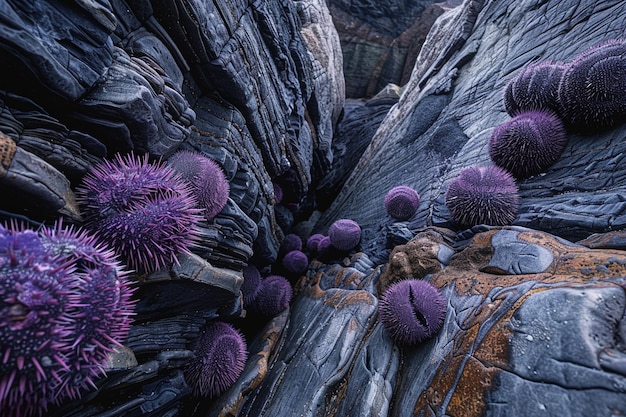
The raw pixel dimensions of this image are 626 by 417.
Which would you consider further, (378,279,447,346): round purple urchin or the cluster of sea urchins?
(378,279,447,346): round purple urchin

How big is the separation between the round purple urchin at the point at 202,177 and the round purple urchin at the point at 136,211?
549 millimetres

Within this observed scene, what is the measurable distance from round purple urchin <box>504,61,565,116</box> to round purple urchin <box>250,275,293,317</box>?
4.86 meters

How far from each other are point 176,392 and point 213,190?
91.2 inches

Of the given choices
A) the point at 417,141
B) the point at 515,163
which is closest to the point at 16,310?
the point at 515,163

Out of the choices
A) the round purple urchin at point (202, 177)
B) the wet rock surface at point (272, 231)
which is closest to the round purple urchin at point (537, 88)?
the wet rock surface at point (272, 231)

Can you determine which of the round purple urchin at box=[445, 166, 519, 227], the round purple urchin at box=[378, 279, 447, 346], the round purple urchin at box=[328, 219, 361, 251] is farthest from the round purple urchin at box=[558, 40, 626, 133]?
the round purple urchin at box=[328, 219, 361, 251]

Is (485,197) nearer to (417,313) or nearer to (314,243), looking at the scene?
(417,313)

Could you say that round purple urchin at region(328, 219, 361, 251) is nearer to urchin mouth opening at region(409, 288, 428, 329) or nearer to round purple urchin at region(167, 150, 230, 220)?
urchin mouth opening at region(409, 288, 428, 329)

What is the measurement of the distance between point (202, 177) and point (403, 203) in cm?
367

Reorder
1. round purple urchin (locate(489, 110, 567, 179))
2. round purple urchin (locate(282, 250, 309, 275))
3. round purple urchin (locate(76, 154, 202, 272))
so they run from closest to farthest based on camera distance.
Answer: round purple urchin (locate(76, 154, 202, 272)), round purple urchin (locate(489, 110, 567, 179)), round purple urchin (locate(282, 250, 309, 275))

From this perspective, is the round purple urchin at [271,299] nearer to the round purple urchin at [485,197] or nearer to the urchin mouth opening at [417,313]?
the urchin mouth opening at [417,313]

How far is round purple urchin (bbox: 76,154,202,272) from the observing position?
7.77ft

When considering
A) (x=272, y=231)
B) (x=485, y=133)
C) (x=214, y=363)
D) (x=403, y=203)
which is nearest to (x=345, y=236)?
(x=403, y=203)

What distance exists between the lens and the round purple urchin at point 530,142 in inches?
145
